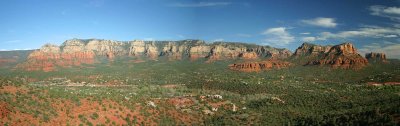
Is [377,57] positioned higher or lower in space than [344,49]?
lower

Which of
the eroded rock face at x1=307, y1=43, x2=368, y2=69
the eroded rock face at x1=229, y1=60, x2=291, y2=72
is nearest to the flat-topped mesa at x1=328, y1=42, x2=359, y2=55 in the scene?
the eroded rock face at x1=307, y1=43, x2=368, y2=69

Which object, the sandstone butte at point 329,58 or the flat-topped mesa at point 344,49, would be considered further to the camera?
the flat-topped mesa at point 344,49

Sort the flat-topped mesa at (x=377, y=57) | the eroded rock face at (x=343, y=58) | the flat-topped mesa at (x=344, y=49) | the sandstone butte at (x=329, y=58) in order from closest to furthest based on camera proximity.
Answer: the eroded rock face at (x=343, y=58) < the sandstone butte at (x=329, y=58) < the flat-topped mesa at (x=344, y=49) < the flat-topped mesa at (x=377, y=57)

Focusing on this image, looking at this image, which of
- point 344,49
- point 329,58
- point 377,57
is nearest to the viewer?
point 329,58

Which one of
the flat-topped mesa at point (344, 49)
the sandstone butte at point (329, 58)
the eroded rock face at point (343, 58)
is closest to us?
the eroded rock face at point (343, 58)

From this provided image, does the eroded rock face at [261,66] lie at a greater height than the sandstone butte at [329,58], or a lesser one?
lesser

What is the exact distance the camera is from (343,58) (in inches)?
6240

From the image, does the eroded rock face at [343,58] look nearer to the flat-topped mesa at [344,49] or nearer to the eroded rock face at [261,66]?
the flat-topped mesa at [344,49]

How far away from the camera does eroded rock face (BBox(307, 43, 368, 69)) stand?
152 meters

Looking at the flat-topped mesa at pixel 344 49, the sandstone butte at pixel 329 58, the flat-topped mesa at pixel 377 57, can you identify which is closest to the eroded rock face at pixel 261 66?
the sandstone butte at pixel 329 58

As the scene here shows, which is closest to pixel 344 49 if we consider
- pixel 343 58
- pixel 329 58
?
pixel 329 58

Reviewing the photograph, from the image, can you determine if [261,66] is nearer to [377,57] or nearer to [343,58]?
[343,58]

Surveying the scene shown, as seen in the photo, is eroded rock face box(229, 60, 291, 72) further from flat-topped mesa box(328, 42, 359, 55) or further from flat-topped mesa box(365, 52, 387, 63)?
flat-topped mesa box(365, 52, 387, 63)

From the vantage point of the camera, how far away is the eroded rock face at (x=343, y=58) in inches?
5984
